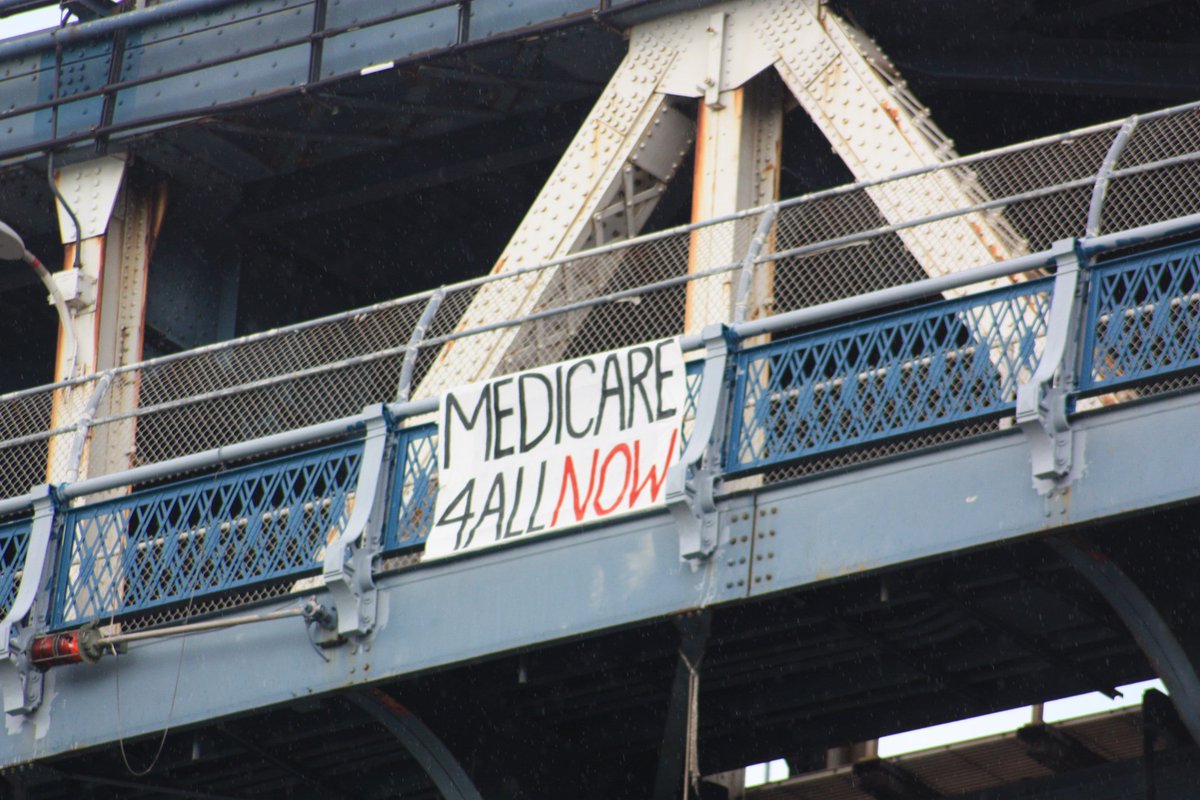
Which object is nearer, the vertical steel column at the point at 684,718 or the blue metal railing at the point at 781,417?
the blue metal railing at the point at 781,417

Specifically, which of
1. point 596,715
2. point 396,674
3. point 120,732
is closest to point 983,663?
point 596,715

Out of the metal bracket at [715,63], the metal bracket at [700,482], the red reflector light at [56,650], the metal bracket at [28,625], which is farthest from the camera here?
the metal bracket at [715,63]

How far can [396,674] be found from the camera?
46.0ft

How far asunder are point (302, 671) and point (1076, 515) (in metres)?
4.67

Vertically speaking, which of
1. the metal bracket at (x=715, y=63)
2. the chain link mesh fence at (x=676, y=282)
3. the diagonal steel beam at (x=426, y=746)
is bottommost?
the diagonal steel beam at (x=426, y=746)

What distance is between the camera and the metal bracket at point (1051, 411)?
40.8 feet

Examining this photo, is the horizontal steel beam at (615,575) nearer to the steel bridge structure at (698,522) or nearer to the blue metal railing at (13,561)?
the steel bridge structure at (698,522)

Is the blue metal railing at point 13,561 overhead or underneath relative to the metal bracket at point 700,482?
overhead

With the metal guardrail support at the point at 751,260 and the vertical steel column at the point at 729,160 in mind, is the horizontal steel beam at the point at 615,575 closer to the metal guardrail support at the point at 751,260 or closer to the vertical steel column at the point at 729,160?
the metal guardrail support at the point at 751,260

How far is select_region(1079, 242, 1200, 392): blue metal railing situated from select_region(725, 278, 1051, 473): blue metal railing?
1.01 ft

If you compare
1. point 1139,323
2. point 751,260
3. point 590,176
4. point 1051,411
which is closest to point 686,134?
point 590,176

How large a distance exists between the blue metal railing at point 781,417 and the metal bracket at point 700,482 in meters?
0.10

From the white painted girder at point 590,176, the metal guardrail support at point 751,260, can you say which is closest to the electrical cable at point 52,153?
the white painted girder at point 590,176

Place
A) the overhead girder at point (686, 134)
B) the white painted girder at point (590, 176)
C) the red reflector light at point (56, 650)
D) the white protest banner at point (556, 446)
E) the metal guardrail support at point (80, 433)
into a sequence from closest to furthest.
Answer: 1. the white protest banner at point (556, 446)
2. the red reflector light at point (56, 650)
3. the metal guardrail support at point (80, 433)
4. the overhead girder at point (686, 134)
5. the white painted girder at point (590, 176)
